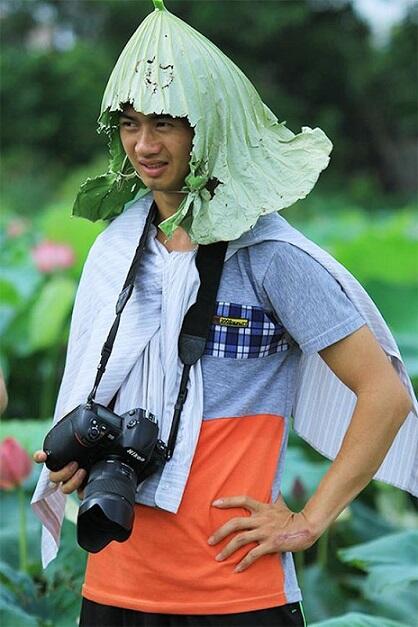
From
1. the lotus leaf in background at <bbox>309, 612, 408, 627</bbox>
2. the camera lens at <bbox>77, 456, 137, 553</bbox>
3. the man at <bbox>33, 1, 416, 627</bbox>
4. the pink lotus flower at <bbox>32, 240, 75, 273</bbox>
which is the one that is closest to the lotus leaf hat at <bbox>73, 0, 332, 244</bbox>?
the man at <bbox>33, 1, 416, 627</bbox>

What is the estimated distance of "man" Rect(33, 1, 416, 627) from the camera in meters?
1.91

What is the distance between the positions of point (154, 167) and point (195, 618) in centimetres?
68

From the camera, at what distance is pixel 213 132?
74.7 inches

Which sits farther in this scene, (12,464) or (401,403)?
(12,464)

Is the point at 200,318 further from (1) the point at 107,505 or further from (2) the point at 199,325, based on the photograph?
(1) the point at 107,505

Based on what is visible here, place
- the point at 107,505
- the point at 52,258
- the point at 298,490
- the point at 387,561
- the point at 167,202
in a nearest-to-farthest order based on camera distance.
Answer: the point at 107,505 → the point at 167,202 → the point at 387,561 → the point at 298,490 → the point at 52,258

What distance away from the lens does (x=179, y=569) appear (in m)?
1.92

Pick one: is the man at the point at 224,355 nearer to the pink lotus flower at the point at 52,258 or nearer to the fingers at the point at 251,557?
the fingers at the point at 251,557

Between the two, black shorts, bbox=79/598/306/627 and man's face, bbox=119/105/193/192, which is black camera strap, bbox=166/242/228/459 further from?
black shorts, bbox=79/598/306/627

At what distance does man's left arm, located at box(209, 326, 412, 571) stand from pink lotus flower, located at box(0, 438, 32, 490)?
102 centimetres

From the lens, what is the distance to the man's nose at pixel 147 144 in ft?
Result: 6.26

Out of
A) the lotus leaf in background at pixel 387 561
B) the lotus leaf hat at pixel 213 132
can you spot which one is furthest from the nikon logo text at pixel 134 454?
the lotus leaf in background at pixel 387 561

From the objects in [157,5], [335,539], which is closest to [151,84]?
[157,5]

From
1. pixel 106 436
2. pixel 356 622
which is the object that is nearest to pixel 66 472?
pixel 106 436
